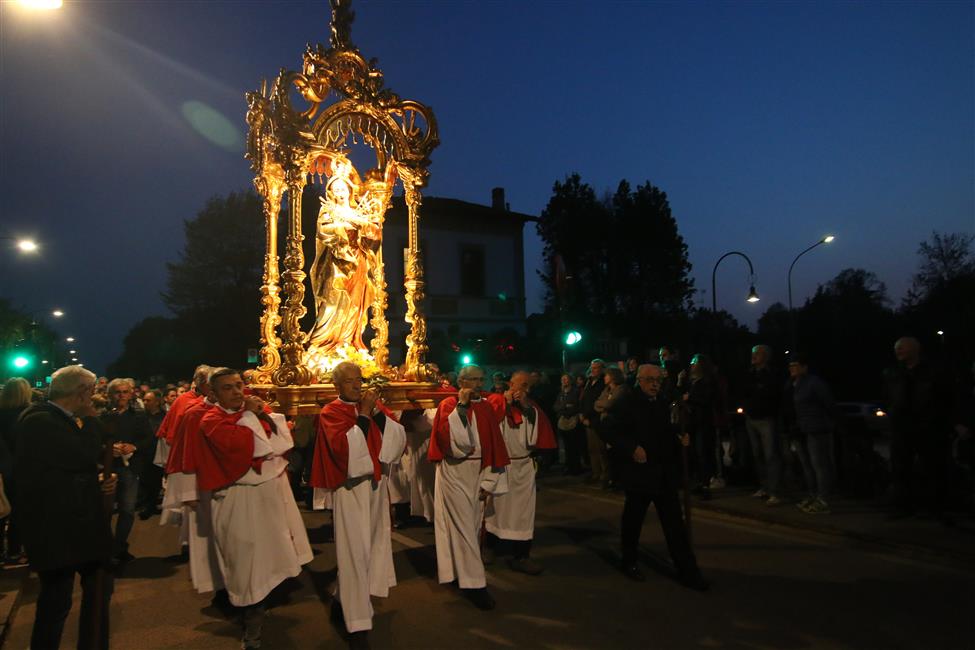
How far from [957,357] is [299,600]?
90.4ft

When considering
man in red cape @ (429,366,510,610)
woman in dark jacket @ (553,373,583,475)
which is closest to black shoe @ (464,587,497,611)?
man in red cape @ (429,366,510,610)

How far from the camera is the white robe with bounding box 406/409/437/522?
26.4 feet

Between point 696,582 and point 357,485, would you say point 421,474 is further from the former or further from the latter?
point 696,582

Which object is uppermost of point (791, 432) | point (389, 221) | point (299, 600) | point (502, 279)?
point (389, 221)

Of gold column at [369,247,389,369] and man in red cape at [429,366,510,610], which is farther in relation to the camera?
gold column at [369,247,389,369]

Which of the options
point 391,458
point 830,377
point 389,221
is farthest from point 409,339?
point 830,377

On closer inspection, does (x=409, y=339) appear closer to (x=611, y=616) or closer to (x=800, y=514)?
(x=611, y=616)

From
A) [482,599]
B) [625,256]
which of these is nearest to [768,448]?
[482,599]

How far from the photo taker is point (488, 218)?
3108 centimetres

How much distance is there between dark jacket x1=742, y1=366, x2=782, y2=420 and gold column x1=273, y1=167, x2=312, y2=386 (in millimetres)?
5884

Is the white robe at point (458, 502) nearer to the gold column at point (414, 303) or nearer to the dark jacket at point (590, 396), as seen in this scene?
the gold column at point (414, 303)

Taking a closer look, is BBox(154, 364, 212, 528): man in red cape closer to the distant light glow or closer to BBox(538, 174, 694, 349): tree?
the distant light glow

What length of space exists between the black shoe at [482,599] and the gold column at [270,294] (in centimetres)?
347

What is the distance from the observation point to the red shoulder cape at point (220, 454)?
185 inches
